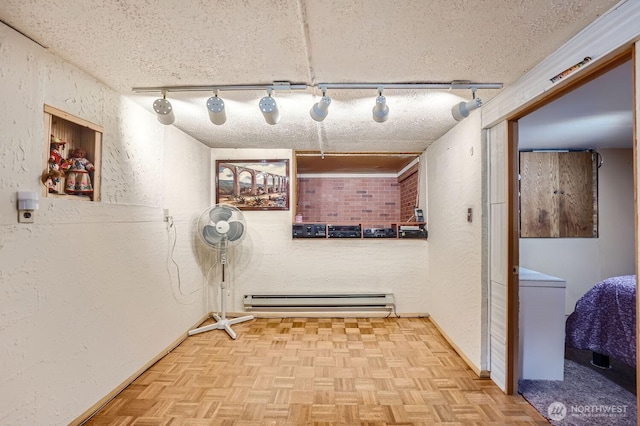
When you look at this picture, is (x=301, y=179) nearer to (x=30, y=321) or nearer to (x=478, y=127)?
(x=478, y=127)

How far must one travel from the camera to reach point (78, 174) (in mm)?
1744

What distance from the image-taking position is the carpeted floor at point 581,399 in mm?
1745

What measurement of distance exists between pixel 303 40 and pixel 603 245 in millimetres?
4424

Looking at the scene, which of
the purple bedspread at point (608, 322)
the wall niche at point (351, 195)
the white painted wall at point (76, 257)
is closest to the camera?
the white painted wall at point (76, 257)

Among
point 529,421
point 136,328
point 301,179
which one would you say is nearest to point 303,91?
point 136,328

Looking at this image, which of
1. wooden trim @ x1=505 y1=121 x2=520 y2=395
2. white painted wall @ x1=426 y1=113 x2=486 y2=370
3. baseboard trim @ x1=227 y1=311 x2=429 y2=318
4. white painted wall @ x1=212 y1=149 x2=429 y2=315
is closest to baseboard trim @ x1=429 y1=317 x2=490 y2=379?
white painted wall @ x1=426 y1=113 x2=486 y2=370

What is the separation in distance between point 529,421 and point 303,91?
8.12ft

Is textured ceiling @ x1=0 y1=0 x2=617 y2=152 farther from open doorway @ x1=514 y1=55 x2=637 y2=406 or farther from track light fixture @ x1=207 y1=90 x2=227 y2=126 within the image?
open doorway @ x1=514 y1=55 x2=637 y2=406

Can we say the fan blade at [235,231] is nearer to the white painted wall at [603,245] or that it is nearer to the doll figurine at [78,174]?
the doll figurine at [78,174]

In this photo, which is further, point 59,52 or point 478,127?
point 478,127

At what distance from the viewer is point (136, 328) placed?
7.14 ft

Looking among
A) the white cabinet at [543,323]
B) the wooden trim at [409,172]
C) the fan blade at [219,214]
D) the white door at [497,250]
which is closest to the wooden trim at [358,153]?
the wooden trim at [409,172]

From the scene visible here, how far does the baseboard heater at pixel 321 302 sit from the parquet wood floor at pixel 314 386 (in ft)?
1.55

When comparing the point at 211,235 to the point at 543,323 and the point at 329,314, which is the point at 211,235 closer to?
the point at 329,314
